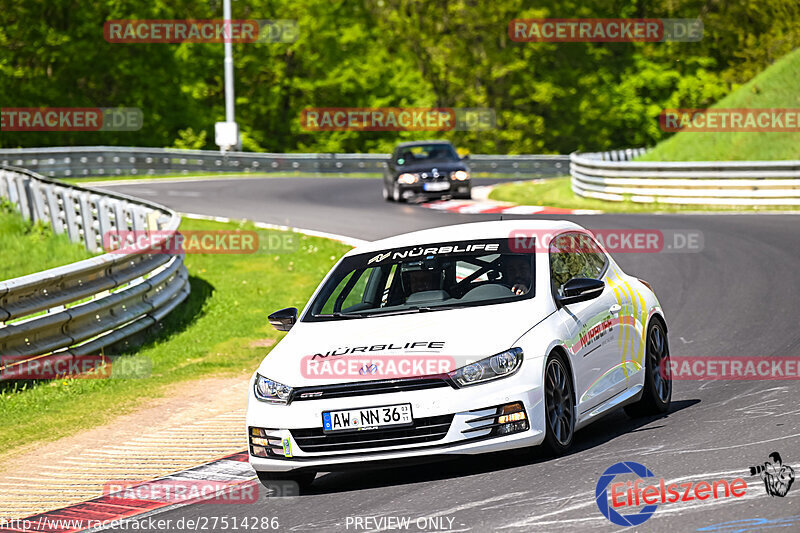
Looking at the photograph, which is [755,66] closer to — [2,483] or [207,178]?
[207,178]

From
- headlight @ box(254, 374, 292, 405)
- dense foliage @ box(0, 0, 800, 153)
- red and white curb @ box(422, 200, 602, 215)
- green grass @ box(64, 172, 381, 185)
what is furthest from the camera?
dense foliage @ box(0, 0, 800, 153)

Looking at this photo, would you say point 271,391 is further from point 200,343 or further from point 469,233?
point 200,343

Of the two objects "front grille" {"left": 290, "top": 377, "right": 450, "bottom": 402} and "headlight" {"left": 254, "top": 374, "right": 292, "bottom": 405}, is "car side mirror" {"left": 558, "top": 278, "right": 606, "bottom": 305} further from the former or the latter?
"headlight" {"left": 254, "top": 374, "right": 292, "bottom": 405}

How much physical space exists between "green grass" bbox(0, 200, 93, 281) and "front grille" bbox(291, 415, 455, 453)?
A: 11092 millimetres

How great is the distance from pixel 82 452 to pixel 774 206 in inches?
775

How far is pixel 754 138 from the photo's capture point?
105 feet

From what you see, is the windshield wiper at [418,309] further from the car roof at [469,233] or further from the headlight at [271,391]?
the headlight at [271,391]

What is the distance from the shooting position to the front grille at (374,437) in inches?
279

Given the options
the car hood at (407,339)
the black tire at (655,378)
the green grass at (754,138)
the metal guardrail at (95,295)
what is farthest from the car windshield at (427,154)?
the car hood at (407,339)

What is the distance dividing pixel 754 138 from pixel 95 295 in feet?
71.1

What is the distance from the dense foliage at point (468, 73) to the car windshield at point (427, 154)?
31142 millimetres

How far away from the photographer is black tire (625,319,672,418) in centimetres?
902

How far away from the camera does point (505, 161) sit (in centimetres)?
4738

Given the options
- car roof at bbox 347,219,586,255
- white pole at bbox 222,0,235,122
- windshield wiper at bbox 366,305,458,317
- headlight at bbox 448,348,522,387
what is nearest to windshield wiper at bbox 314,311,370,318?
windshield wiper at bbox 366,305,458,317
